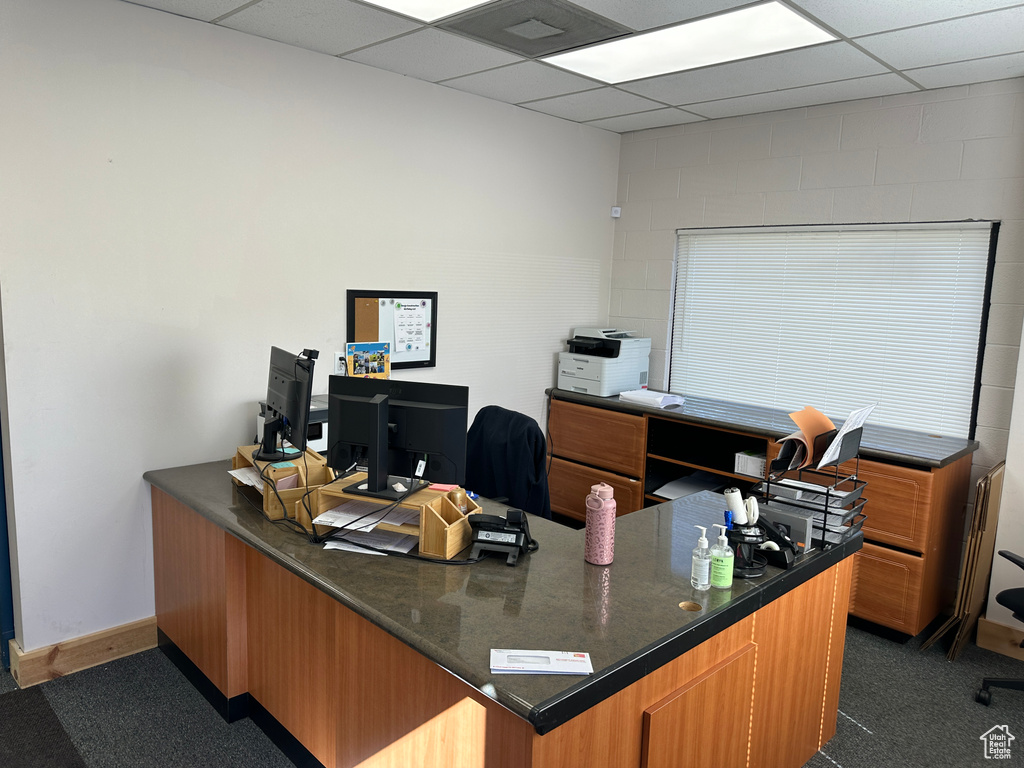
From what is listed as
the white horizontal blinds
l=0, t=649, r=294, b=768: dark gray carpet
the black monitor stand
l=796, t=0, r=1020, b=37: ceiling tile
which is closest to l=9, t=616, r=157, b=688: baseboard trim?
l=0, t=649, r=294, b=768: dark gray carpet

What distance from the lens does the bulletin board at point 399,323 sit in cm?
371

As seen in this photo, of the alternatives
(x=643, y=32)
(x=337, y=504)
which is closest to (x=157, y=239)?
(x=337, y=504)

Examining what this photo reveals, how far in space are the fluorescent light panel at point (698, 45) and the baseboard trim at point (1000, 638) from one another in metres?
2.78

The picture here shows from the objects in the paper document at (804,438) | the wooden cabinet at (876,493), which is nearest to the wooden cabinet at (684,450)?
the wooden cabinet at (876,493)

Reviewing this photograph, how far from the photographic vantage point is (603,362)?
455 cm

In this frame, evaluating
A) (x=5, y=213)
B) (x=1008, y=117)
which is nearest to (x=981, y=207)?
(x=1008, y=117)

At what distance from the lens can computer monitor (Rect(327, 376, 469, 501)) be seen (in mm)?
2367

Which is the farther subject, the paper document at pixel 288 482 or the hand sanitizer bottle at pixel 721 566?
the paper document at pixel 288 482

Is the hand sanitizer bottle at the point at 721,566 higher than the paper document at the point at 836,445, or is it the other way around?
the paper document at the point at 836,445

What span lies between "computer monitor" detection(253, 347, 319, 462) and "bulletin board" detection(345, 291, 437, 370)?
706mm

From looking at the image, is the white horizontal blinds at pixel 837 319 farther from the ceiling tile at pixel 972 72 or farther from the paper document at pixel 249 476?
the paper document at pixel 249 476

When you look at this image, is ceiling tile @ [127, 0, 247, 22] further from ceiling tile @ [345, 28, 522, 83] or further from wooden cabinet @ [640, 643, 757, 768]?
wooden cabinet @ [640, 643, 757, 768]

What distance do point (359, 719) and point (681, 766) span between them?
93 cm

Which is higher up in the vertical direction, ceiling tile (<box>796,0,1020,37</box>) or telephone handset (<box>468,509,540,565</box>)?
ceiling tile (<box>796,0,1020,37</box>)
